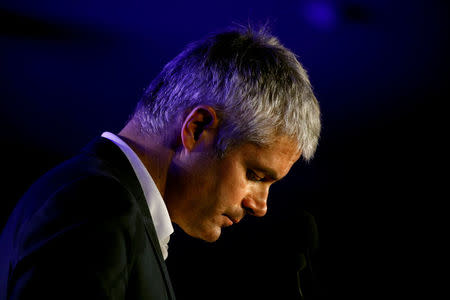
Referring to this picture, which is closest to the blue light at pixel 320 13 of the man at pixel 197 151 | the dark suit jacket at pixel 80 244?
the man at pixel 197 151

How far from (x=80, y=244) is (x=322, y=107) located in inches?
115

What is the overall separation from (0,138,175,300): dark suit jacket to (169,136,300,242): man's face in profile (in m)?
0.33

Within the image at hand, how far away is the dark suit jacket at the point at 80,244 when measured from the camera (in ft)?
2.24

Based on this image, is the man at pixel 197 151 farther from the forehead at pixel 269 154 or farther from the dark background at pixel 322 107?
the dark background at pixel 322 107

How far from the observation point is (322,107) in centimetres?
334

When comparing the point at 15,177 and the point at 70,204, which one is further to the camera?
the point at 15,177

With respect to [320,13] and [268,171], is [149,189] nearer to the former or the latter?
[268,171]

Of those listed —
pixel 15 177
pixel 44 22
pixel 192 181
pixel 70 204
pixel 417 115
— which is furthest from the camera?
pixel 417 115

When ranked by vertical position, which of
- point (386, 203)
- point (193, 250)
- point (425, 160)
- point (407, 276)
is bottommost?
point (193, 250)

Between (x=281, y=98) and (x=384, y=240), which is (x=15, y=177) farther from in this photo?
(x=384, y=240)

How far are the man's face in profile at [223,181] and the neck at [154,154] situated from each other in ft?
0.18

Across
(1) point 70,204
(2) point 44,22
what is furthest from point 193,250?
(1) point 70,204

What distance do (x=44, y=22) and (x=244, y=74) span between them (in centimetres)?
188

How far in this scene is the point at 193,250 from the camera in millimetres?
3543
